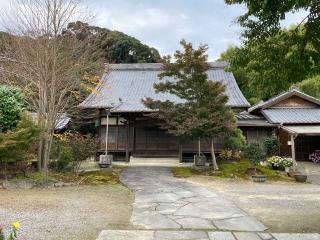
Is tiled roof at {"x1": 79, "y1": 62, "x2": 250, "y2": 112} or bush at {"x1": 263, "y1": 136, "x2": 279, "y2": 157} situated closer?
bush at {"x1": 263, "y1": 136, "x2": 279, "y2": 157}

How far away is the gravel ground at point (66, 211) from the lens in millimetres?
7098

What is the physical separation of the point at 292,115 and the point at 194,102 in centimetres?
982

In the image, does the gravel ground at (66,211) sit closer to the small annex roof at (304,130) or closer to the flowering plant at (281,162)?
the flowering plant at (281,162)

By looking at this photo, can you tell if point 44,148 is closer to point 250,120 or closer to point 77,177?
point 77,177

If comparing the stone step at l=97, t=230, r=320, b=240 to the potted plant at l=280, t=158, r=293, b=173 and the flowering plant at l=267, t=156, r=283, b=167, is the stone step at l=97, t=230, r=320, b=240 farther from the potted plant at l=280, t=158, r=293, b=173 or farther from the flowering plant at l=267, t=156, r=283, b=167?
the flowering plant at l=267, t=156, r=283, b=167

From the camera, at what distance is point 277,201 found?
11.0 metres

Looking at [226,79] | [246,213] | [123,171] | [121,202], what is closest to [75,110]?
[123,171]

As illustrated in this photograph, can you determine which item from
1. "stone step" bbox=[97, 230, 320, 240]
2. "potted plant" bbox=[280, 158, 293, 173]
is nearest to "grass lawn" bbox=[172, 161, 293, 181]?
"potted plant" bbox=[280, 158, 293, 173]

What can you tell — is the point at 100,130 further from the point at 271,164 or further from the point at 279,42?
the point at 279,42

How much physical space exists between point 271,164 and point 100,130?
10323 millimetres

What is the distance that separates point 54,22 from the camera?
14867 mm

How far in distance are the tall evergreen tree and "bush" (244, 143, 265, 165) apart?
3.09m

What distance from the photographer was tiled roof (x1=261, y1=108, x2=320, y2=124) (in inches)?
927

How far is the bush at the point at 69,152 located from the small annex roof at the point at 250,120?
9.91 m
